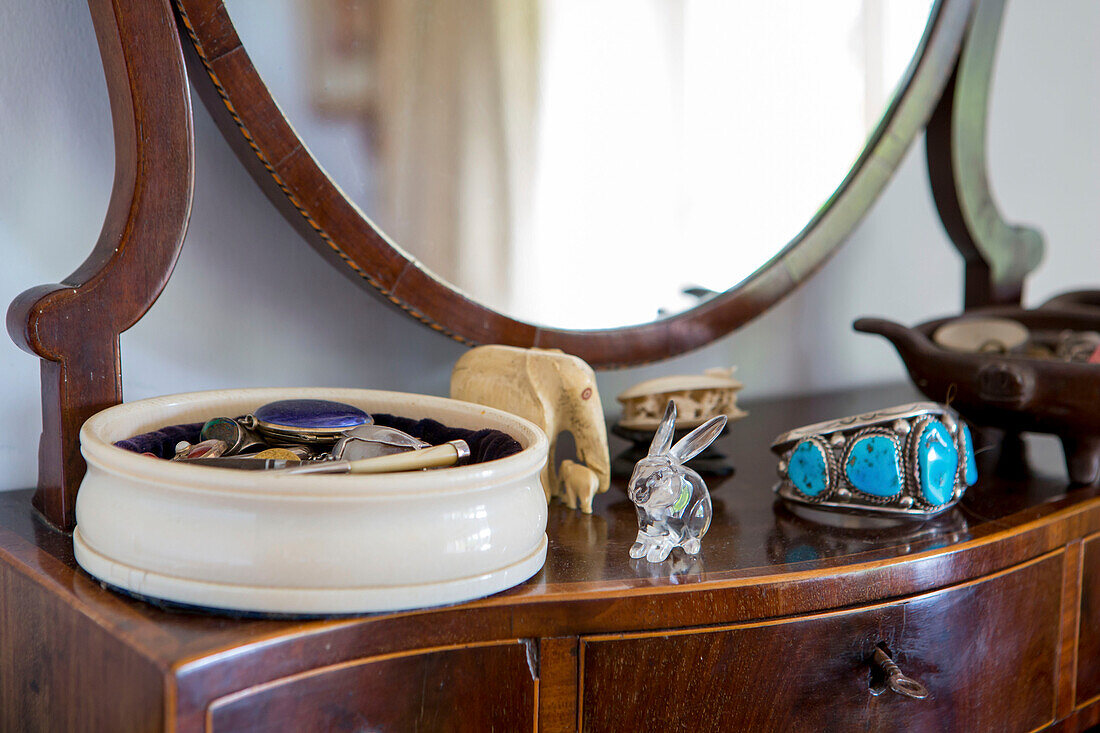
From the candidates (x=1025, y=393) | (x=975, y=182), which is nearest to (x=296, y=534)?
(x=1025, y=393)

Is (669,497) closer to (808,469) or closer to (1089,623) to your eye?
(808,469)

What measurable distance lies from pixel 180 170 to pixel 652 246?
34 centimetres

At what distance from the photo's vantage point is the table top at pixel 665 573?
331 millimetres

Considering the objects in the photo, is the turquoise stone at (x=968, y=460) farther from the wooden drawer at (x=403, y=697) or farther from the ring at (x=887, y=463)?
the wooden drawer at (x=403, y=697)

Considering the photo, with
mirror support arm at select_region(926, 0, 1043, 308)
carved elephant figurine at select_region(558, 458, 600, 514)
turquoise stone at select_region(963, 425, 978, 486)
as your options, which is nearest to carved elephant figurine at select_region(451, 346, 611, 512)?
carved elephant figurine at select_region(558, 458, 600, 514)

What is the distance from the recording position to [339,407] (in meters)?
0.44

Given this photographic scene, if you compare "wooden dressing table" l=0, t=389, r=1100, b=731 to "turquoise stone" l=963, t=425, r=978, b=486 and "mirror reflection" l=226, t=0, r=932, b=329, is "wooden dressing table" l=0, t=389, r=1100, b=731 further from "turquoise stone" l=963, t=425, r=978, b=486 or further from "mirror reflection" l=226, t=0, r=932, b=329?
"mirror reflection" l=226, t=0, r=932, b=329

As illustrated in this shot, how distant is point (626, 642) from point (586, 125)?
0.38 meters

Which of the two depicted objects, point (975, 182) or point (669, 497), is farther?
point (975, 182)

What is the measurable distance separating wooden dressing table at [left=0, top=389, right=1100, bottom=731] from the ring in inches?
0.8

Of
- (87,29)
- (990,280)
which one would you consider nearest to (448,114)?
(87,29)

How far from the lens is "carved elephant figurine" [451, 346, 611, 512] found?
18.7 inches

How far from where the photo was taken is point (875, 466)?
499 millimetres

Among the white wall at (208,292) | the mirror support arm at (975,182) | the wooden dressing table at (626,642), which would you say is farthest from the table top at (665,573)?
the mirror support arm at (975,182)
